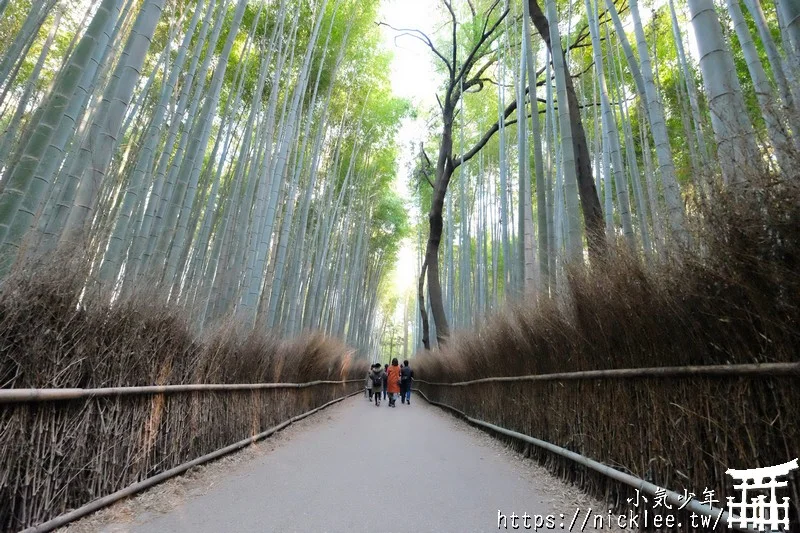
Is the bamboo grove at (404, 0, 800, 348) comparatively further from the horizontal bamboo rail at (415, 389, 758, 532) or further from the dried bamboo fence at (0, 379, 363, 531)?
the dried bamboo fence at (0, 379, 363, 531)

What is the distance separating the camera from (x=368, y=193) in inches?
596

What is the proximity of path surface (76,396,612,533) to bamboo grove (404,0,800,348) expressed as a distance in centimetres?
149

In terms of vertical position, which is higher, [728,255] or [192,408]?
[728,255]

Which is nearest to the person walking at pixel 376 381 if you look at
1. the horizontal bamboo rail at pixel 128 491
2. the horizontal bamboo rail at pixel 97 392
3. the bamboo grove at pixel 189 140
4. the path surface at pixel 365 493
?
the bamboo grove at pixel 189 140

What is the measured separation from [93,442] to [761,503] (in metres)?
2.66

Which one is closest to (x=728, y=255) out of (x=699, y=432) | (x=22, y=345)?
(x=699, y=432)

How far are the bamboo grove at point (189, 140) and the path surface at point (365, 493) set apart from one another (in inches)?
48.8

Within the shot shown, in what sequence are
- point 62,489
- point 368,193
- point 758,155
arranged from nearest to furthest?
point 758,155 → point 62,489 → point 368,193

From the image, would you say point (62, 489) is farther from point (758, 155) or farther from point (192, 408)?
point (758, 155)

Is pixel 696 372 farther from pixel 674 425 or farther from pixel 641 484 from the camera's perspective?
pixel 641 484

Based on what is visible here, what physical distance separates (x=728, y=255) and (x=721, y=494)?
0.84 m

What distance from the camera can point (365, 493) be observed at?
103 inches

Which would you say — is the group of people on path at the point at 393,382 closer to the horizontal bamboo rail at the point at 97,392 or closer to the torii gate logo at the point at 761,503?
the horizontal bamboo rail at the point at 97,392

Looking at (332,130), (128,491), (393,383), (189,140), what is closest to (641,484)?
(128,491)
